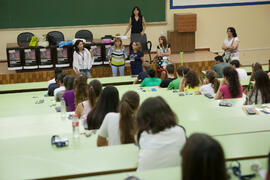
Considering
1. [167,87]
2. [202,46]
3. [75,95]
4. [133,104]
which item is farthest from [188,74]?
[202,46]

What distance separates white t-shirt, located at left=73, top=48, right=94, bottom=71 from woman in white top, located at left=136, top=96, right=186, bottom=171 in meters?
5.46

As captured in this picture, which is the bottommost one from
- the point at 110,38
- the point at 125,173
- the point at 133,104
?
the point at 125,173

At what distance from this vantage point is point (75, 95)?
16.1 feet

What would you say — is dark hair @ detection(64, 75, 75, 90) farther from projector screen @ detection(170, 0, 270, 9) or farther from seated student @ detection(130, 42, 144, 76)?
projector screen @ detection(170, 0, 270, 9)

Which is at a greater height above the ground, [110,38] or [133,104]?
[110,38]

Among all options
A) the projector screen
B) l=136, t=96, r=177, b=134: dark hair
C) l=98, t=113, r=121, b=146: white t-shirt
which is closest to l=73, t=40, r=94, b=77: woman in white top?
the projector screen

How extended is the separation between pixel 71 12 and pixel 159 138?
27.3 feet

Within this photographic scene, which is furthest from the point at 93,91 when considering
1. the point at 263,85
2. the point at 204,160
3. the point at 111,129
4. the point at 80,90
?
the point at 204,160

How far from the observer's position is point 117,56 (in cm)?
841

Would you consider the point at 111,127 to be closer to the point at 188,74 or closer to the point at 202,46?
the point at 188,74

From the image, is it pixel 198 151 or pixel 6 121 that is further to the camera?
pixel 6 121

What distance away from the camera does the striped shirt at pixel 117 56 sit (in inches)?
330

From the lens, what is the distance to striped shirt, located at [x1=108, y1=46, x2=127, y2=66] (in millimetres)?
8375

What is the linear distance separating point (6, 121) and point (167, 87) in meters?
→ 2.70
